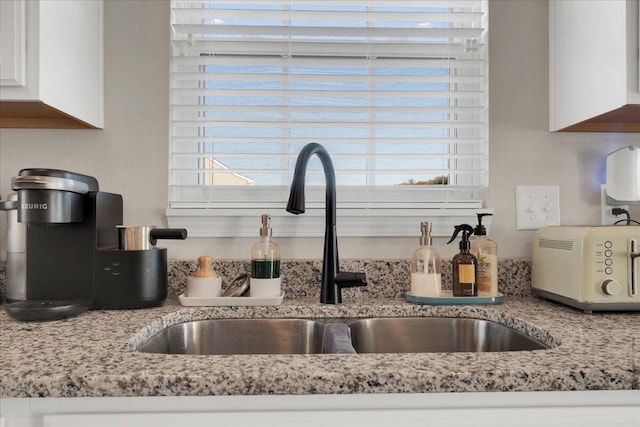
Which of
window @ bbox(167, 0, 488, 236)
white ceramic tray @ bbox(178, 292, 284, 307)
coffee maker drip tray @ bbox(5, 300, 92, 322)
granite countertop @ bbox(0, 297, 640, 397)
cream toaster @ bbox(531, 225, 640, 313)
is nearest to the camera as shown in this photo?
granite countertop @ bbox(0, 297, 640, 397)

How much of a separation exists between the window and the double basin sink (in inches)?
12.9

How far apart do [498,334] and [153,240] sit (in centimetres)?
89

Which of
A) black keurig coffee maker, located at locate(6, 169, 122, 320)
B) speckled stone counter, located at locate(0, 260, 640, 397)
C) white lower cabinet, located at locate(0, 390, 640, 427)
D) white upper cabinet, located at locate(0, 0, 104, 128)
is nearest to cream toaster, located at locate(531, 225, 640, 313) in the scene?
speckled stone counter, located at locate(0, 260, 640, 397)

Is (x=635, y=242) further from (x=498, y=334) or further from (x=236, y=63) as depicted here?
(x=236, y=63)

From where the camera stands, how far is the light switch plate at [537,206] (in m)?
1.61

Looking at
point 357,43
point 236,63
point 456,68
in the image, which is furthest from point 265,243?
point 456,68

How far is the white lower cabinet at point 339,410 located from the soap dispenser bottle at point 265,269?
0.59 metres

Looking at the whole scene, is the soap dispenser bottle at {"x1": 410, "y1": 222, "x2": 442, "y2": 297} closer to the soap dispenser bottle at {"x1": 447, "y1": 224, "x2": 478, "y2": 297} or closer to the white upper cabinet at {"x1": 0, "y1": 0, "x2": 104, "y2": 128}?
the soap dispenser bottle at {"x1": 447, "y1": 224, "x2": 478, "y2": 297}

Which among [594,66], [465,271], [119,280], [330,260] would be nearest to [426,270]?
[465,271]

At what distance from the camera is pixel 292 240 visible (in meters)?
1.60

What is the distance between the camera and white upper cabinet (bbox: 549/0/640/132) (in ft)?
4.01

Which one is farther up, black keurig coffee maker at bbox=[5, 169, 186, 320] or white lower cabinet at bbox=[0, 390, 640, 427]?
black keurig coffee maker at bbox=[5, 169, 186, 320]

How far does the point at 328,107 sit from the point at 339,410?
102 centimetres

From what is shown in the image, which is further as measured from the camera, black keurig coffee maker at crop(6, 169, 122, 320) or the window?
the window
